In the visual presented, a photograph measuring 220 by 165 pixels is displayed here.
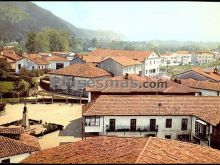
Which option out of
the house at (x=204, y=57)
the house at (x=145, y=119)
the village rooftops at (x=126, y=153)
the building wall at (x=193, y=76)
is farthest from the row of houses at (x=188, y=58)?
the village rooftops at (x=126, y=153)

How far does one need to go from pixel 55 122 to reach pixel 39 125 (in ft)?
6.72

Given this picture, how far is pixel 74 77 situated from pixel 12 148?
31.8 m

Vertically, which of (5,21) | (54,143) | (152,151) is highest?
(5,21)

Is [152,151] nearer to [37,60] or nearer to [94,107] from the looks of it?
[94,107]

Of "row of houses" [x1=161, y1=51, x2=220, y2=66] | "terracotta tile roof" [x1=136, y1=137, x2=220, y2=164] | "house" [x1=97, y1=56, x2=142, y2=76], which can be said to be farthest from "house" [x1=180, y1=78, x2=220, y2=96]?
"row of houses" [x1=161, y1=51, x2=220, y2=66]

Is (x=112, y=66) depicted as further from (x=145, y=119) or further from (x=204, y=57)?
(x=204, y=57)

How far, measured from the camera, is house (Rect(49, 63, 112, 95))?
5031 cm

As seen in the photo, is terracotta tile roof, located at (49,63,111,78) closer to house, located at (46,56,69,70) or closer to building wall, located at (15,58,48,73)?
building wall, located at (15,58,48,73)

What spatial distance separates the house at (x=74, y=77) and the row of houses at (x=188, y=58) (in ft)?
268

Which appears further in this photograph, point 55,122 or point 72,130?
point 55,122

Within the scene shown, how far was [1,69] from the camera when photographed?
62.6 meters

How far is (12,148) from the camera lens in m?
19.7

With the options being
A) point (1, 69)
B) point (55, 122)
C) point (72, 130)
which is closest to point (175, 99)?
point (72, 130)

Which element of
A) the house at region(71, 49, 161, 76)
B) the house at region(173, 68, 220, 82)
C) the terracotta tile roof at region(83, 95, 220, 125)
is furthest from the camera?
the house at region(71, 49, 161, 76)
